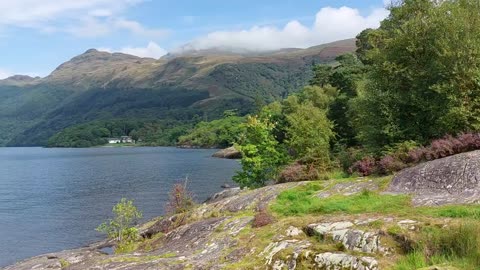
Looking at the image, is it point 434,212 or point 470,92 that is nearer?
point 434,212

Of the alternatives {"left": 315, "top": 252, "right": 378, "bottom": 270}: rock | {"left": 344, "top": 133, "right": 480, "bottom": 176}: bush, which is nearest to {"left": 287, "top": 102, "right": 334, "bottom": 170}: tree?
{"left": 344, "top": 133, "right": 480, "bottom": 176}: bush

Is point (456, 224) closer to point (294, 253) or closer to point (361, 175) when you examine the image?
point (294, 253)

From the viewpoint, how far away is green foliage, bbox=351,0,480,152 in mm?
26906

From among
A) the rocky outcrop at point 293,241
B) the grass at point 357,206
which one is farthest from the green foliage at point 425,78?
the grass at point 357,206

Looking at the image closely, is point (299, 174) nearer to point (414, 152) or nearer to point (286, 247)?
point (414, 152)

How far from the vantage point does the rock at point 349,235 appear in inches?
631

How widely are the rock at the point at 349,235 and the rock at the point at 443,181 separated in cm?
403

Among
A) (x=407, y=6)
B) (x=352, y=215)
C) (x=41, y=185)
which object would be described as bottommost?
(x=41, y=185)


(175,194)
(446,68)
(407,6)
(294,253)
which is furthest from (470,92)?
Result: (175,194)

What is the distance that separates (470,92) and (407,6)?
9.63 metres

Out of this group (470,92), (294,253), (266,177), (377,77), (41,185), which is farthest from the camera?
(41,185)

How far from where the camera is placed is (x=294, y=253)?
55.9 feet

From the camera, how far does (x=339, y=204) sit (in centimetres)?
2098

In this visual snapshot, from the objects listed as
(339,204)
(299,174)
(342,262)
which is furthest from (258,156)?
(342,262)
